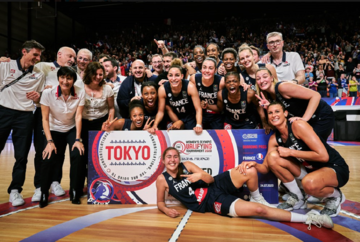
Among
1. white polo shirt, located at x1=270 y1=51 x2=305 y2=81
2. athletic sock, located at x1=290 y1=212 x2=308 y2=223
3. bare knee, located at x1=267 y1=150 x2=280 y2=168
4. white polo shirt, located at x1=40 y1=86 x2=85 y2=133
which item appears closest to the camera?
athletic sock, located at x1=290 y1=212 x2=308 y2=223

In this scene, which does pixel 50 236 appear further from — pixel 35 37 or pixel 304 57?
pixel 35 37

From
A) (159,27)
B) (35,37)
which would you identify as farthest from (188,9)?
(35,37)

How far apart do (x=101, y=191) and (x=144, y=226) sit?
0.96 metres

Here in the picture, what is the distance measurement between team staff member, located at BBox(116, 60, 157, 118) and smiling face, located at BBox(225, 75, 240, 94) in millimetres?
1392

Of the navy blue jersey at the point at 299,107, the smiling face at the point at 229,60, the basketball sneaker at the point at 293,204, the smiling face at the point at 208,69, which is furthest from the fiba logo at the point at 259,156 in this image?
the smiling face at the point at 229,60

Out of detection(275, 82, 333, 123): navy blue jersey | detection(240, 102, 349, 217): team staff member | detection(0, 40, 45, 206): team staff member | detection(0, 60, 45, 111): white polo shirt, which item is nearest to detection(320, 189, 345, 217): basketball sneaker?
detection(240, 102, 349, 217): team staff member

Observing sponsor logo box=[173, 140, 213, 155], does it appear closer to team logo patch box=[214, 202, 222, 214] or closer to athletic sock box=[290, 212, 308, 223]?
team logo patch box=[214, 202, 222, 214]

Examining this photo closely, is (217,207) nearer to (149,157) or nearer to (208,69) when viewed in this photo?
(149,157)

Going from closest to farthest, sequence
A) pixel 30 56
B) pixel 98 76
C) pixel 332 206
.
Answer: pixel 332 206 → pixel 30 56 → pixel 98 76

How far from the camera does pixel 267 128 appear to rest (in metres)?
3.00

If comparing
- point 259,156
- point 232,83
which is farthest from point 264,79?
point 259,156

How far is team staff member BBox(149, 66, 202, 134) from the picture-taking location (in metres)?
3.29

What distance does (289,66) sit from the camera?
369 centimetres

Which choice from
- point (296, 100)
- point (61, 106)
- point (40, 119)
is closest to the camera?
point (296, 100)
